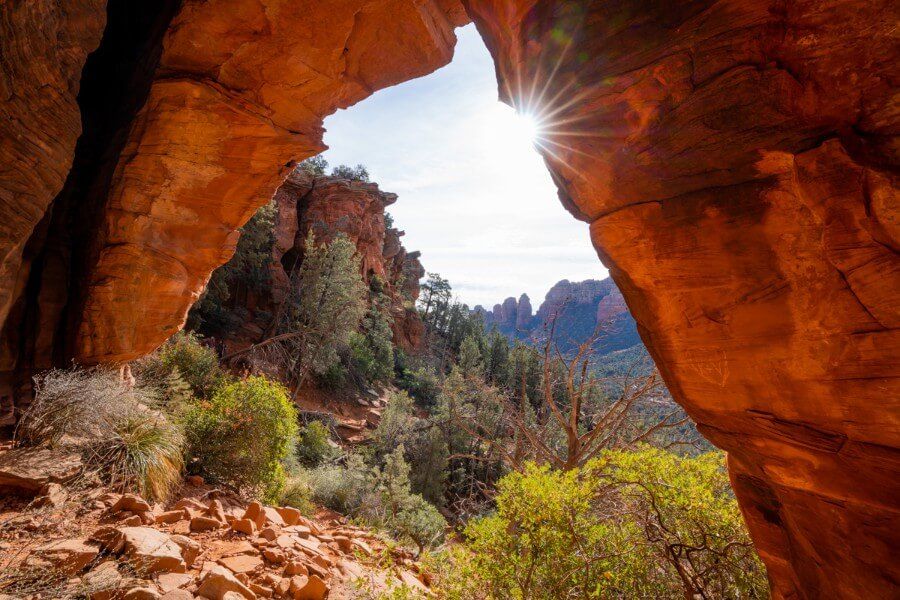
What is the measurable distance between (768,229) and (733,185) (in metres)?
0.38

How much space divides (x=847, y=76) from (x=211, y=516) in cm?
690

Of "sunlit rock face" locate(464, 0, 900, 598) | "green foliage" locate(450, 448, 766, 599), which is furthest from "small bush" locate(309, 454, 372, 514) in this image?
"sunlit rock face" locate(464, 0, 900, 598)

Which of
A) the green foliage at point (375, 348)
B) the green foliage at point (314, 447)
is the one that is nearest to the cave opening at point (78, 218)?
the green foliage at point (314, 447)

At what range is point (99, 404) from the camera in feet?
16.6

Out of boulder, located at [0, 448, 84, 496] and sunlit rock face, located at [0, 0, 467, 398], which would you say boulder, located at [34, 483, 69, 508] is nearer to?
boulder, located at [0, 448, 84, 496]

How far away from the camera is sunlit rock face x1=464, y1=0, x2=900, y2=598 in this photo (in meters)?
2.16

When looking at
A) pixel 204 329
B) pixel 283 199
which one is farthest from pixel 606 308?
pixel 204 329

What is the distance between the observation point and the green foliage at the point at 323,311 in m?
18.3

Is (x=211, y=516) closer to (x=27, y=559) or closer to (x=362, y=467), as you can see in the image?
(x=27, y=559)

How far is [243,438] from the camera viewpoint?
258 inches

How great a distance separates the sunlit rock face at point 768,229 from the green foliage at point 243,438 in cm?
638

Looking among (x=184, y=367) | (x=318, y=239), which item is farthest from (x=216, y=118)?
(x=318, y=239)

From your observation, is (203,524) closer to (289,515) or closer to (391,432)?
(289,515)

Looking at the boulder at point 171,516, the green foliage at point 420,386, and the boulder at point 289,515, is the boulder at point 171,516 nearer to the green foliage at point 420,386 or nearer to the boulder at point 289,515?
the boulder at point 289,515
